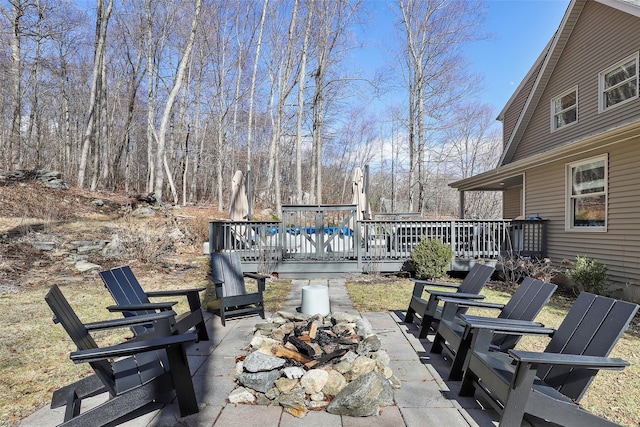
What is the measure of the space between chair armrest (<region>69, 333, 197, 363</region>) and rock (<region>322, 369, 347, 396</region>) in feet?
3.58

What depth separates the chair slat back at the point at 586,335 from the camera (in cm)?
210

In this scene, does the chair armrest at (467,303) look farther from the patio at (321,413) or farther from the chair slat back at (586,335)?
the chair slat back at (586,335)

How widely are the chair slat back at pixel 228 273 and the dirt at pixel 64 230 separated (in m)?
4.14

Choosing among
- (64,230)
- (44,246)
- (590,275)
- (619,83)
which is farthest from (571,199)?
(64,230)

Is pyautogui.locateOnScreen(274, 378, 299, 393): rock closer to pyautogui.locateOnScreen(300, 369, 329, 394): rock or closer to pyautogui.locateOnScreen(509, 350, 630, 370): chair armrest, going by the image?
pyautogui.locateOnScreen(300, 369, 329, 394): rock

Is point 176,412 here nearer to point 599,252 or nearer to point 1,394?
point 1,394

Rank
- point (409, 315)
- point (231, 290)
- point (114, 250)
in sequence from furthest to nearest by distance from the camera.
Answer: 1. point (114, 250)
2. point (231, 290)
3. point (409, 315)

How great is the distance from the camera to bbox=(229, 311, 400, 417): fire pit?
246cm

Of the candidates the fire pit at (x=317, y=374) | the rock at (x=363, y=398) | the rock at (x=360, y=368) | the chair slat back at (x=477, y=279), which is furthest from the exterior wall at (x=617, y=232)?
the rock at (x=363, y=398)

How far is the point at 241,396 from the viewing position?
2.56m

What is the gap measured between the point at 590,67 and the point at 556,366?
29.2ft

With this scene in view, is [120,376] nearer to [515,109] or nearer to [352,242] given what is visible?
Answer: [352,242]

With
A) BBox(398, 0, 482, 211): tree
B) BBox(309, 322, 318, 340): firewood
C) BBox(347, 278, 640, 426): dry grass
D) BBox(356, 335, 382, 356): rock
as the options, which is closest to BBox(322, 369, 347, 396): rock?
BBox(356, 335, 382, 356): rock

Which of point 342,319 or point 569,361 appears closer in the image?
point 569,361
